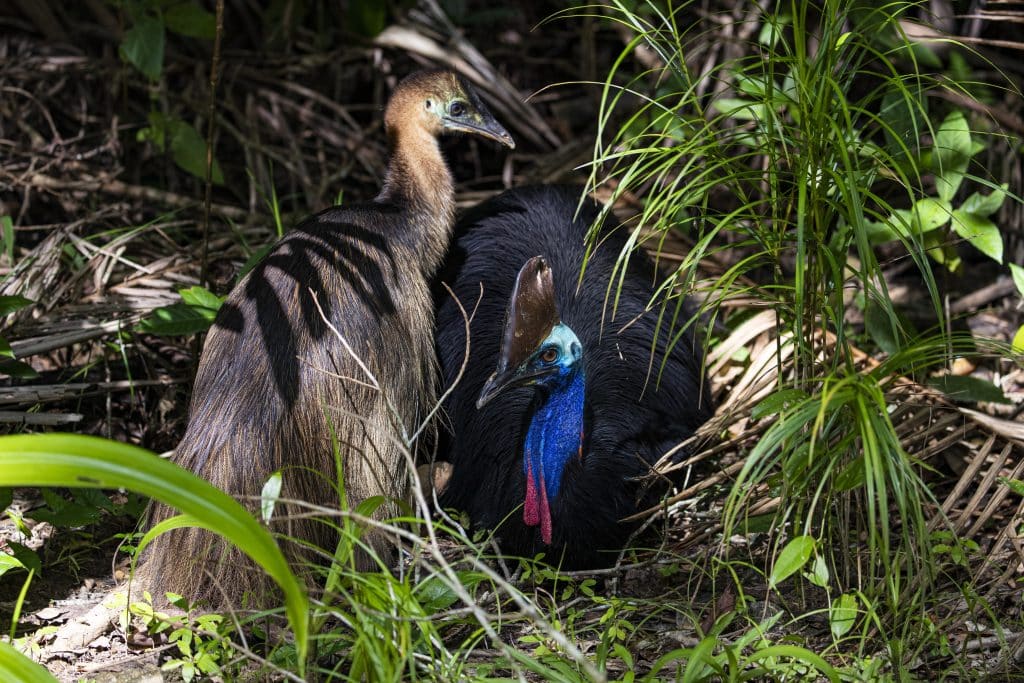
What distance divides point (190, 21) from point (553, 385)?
2.31 metres

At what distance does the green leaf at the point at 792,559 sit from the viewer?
2.30m

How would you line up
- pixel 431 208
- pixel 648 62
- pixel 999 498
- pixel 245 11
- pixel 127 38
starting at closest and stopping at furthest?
pixel 999 498 < pixel 431 208 < pixel 127 38 < pixel 648 62 < pixel 245 11

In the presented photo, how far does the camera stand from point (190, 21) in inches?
170

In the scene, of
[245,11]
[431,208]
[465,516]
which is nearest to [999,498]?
[465,516]

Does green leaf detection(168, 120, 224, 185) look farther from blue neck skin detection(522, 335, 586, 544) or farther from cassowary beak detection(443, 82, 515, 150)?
blue neck skin detection(522, 335, 586, 544)

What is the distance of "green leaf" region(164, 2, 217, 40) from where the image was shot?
14.2ft

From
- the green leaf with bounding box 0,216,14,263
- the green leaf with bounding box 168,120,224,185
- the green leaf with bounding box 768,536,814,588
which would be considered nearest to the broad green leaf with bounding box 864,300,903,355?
the green leaf with bounding box 768,536,814,588

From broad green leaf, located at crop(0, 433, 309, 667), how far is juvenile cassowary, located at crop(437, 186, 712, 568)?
1.15 meters

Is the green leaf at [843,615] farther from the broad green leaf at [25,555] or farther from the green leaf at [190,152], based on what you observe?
the green leaf at [190,152]

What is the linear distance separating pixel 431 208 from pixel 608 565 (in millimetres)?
1166

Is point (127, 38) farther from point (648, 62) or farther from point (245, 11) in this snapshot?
point (648, 62)

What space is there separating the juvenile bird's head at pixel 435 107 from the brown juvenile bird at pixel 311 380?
0.39 m

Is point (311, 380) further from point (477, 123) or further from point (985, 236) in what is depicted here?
point (985, 236)

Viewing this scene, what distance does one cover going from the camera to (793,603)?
2.88 metres
